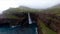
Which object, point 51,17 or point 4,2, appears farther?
point 4,2

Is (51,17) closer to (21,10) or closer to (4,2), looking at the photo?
(21,10)

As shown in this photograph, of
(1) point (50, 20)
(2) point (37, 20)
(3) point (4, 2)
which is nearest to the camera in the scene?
(1) point (50, 20)

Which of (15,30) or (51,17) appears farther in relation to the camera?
(15,30)

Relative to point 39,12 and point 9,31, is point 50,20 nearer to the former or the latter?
point 39,12

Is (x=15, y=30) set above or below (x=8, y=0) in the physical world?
below

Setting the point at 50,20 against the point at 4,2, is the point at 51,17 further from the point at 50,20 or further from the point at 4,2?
the point at 4,2

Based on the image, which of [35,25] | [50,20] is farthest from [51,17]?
[35,25]

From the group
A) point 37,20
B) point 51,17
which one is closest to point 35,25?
point 37,20

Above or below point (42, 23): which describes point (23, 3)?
above

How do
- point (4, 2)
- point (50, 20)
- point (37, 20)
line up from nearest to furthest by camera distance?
1. point (50, 20)
2. point (37, 20)
3. point (4, 2)
